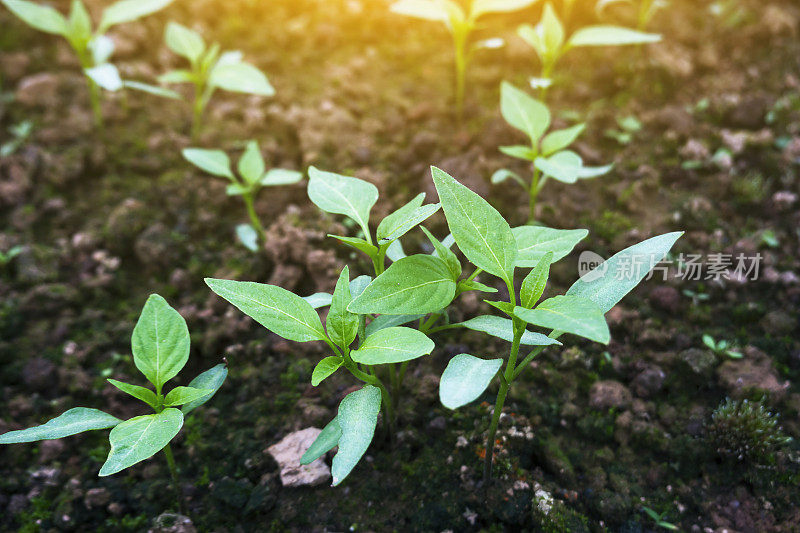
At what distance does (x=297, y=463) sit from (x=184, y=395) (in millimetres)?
459

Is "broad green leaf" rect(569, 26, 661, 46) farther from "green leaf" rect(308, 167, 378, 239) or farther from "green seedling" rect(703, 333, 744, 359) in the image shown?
"green leaf" rect(308, 167, 378, 239)

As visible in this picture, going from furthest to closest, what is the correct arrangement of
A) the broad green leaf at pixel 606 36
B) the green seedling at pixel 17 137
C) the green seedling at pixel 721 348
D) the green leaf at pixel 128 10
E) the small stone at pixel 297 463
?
the green seedling at pixel 17 137, the green leaf at pixel 128 10, the broad green leaf at pixel 606 36, the green seedling at pixel 721 348, the small stone at pixel 297 463

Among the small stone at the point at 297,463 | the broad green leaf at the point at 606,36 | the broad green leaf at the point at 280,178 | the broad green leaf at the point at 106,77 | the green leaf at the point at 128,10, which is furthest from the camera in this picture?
the green leaf at the point at 128,10

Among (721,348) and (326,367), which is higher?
(326,367)

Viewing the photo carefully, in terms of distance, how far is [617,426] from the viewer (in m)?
2.02

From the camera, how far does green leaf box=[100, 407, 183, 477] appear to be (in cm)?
133

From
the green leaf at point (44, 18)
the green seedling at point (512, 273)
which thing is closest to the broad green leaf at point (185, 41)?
the green leaf at point (44, 18)

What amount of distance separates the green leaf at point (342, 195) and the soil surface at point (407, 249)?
65 cm

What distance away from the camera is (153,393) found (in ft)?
5.25

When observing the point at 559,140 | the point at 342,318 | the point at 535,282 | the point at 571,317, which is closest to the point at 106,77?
the point at 342,318

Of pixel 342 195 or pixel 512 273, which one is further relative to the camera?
pixel 342 195

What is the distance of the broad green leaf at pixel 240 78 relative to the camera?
2641 mm

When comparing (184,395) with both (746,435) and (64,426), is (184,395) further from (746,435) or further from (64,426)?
(746,435)

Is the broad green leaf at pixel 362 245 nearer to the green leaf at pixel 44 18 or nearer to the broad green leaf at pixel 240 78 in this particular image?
the broad green leaf at pixel 240 78
